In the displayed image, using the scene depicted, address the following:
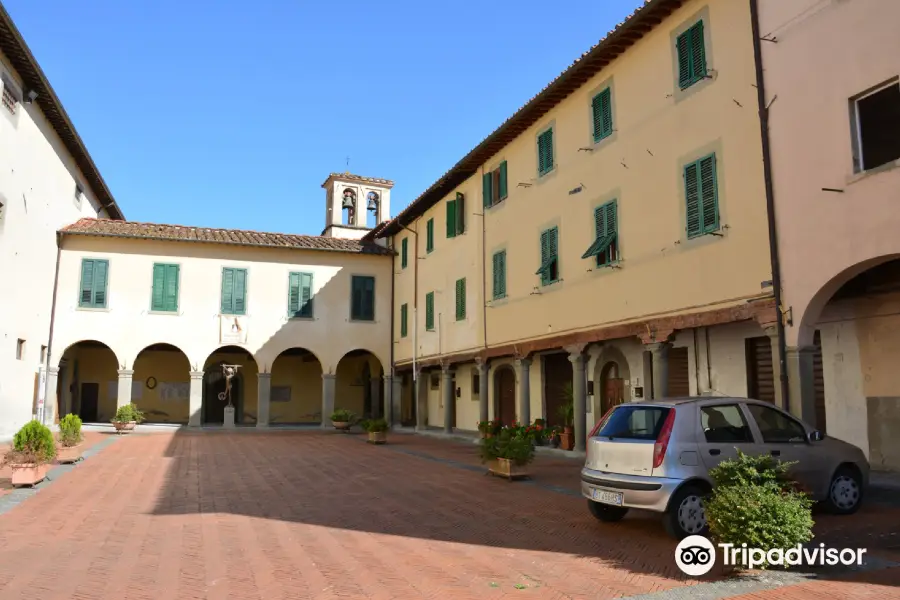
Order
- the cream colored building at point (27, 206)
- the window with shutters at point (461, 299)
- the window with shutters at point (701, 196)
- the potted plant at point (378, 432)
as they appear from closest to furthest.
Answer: the window with shutters at point (701, 196)
the cream colored building at point (27, 206)
the potted plant at point (378, 432)
the window with shutters at point (461, 299)

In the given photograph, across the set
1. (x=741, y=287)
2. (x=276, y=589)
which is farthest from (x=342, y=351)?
(x=276, y=589)

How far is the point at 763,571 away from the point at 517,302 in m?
13.3

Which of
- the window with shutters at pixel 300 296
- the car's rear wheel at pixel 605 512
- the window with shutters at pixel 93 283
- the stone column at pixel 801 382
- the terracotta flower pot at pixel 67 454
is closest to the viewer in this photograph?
the car's rear wheel at pixel 605 512

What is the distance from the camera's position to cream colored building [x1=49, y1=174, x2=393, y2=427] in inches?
1072

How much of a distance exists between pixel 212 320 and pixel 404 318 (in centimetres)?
786

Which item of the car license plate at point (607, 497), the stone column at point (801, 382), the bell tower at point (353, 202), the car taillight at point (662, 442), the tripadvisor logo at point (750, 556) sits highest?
the bell tower at point (353, 202)

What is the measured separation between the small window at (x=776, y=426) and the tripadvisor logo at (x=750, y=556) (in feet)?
4.87

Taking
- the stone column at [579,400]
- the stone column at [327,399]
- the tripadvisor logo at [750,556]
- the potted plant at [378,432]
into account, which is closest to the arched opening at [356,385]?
the stone column at [327,399]

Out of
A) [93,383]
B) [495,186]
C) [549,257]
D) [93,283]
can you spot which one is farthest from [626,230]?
[93,383]

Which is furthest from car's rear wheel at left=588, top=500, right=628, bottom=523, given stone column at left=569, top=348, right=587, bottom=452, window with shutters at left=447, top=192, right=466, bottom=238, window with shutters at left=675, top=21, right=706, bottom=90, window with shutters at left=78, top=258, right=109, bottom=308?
window with shutters at left=78, top=258, right=109, bottom=308

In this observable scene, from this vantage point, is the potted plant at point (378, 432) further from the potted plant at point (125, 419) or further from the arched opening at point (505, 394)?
the potted plant at point (125, 419)

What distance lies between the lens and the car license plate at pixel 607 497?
7779 millimetres

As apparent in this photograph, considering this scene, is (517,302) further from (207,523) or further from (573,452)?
(207,523)

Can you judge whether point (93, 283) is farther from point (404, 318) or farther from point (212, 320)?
point (404, 318)
